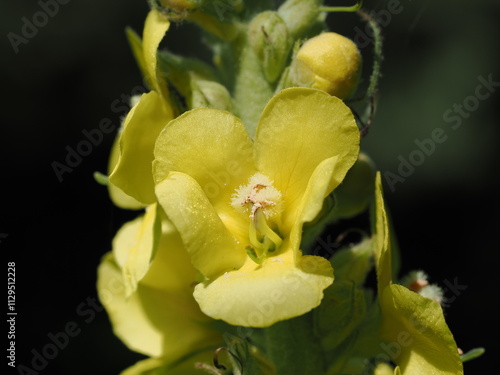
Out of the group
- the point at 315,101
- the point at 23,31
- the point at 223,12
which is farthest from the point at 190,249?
the point at 23,31

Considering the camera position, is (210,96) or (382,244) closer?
(382,244)

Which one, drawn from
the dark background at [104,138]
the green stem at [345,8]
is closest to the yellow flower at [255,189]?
the green stem at [345,8]

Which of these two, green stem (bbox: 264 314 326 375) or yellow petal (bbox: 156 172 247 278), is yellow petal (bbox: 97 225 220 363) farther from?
yellow petal (bbox: 156 172 247 278)

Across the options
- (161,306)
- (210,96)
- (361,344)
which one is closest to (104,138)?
(161,306)

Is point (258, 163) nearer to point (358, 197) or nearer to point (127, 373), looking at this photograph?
point (358, 197)

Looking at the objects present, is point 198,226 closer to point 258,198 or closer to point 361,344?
point 258,198


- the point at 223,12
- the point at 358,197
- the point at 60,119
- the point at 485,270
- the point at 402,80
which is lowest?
the point at 485,270
